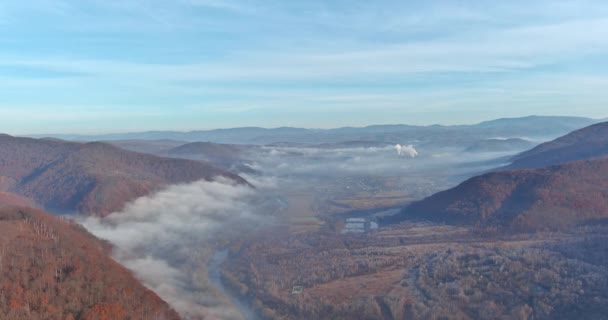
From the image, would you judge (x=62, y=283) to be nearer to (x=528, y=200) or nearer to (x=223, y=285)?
(x=223, y=285)

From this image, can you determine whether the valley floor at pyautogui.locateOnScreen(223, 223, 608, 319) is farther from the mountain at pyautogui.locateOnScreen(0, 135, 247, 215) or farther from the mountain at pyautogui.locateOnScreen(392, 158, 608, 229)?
the mountain at pyautogui.locateOnScreen(0, 135, 247, 215)

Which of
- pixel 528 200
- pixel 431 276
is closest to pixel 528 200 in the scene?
pixel 528 200

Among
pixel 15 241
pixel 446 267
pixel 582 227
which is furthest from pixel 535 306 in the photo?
pixel 15 241

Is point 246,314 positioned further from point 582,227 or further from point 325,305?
point 582,227

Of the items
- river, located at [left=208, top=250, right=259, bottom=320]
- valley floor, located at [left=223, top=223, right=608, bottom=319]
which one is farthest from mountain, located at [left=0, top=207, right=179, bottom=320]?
valley floor, located at [left=223, top=223, right=608, bottom=319]


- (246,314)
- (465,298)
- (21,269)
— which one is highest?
(21,269)

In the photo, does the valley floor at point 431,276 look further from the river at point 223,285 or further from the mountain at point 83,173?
the mountain at point 83,173

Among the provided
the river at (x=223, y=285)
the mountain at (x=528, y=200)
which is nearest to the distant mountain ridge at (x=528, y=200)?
the mountain at (x=528, y=200)
